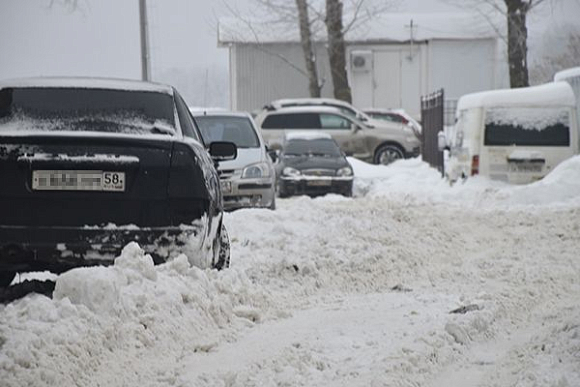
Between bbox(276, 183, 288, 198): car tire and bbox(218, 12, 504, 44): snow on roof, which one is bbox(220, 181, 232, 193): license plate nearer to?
bbox(276, 183, 288, 198): car tire

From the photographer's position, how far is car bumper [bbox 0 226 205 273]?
559 centimetres

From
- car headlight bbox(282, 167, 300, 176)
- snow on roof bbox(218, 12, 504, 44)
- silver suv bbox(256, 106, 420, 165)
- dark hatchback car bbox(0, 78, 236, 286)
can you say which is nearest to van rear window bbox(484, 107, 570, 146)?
car headlight bbox(282, 167, 300, 176)

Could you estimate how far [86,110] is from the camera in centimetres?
643

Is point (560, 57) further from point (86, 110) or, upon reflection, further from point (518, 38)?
point (86, 110)

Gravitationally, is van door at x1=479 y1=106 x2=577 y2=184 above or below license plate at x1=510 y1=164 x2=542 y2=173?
above

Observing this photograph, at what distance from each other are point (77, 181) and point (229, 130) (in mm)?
9089

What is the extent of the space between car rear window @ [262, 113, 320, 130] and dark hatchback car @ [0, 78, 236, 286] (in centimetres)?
2041

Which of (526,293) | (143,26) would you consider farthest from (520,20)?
(526,293)

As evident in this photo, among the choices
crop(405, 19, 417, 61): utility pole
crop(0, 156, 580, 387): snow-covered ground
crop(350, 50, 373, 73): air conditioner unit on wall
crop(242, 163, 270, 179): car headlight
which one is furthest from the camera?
crop(405, 19, 417, 61): utility pole

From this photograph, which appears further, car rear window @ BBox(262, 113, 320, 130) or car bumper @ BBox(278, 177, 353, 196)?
car rear window @ BBox(262, 113, 320, 130)

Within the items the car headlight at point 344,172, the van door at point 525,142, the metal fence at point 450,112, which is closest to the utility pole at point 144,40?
the car headlight at point 344,172

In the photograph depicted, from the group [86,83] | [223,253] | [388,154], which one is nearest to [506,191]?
[223,253]

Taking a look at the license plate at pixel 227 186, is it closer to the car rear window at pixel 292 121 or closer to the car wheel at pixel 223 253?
the car wheel at pixel 223 253

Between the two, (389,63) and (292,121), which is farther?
(389,63)
